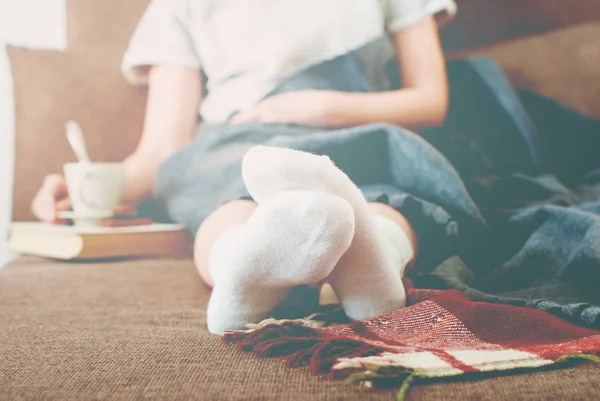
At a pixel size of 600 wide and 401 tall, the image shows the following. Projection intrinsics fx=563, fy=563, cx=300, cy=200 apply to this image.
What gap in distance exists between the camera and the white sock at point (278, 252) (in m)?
0.37

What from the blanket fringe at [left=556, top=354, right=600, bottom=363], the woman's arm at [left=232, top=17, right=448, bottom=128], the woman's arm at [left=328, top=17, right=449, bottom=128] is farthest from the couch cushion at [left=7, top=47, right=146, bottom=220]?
the blanket fringe at [left=556, top=354, right=600, bottom=363]

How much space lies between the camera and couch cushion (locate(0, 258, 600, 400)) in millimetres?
291

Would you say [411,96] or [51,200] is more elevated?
[411,96]

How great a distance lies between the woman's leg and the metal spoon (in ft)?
0.90

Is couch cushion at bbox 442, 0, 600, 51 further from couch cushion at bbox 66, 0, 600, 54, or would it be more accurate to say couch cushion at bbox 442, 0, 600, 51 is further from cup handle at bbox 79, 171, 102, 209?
cup handle at bbox 79, 171, 102, 209

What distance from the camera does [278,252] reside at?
0.38 metres

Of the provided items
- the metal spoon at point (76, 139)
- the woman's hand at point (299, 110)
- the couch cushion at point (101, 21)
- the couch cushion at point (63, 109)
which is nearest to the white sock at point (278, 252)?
the woman's hand at point (299, 110)

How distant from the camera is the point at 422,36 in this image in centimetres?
79

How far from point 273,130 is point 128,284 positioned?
24cm

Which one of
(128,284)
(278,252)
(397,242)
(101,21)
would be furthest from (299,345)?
(101,21)

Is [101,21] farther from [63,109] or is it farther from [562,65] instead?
[562,65]

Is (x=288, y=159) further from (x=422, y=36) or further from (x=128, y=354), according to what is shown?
(x=422, y=36)

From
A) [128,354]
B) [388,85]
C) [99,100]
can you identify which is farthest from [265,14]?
[128,354]

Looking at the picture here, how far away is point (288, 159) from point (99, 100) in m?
0.64
